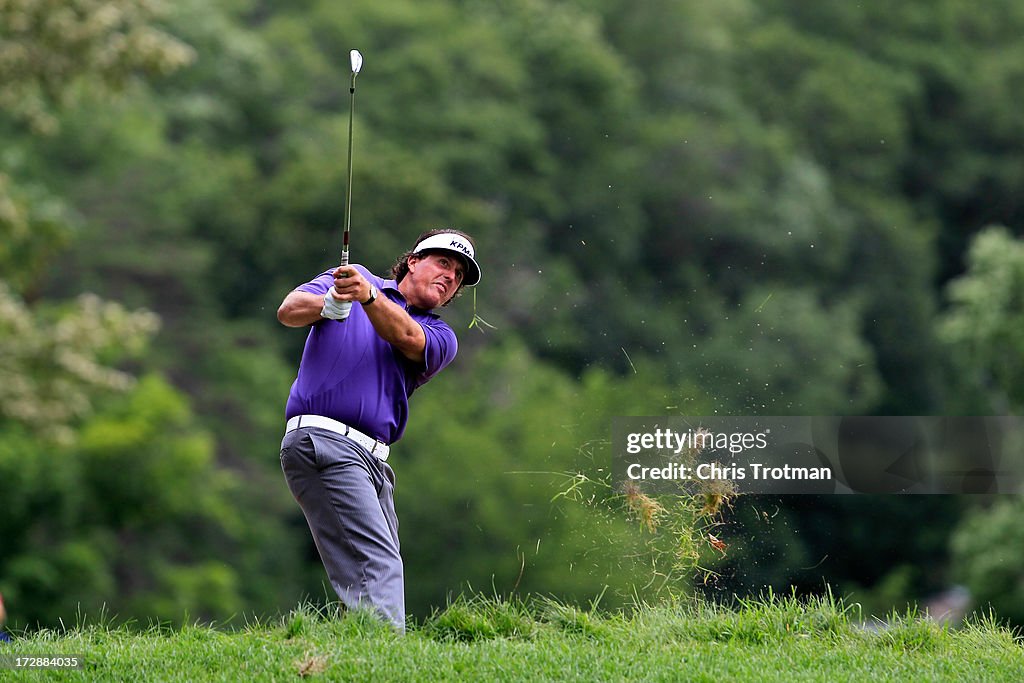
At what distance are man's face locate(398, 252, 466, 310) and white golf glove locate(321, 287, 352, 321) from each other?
49 cm

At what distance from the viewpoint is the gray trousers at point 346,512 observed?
6.19 metres

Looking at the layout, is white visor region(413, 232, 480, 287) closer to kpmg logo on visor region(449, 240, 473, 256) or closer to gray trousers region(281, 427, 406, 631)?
kpmg logo on visor region(449, 240, 473, 256)

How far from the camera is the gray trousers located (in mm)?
6188

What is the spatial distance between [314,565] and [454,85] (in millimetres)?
15315

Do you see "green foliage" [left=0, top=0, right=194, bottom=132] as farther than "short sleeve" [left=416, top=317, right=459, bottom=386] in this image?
Yes

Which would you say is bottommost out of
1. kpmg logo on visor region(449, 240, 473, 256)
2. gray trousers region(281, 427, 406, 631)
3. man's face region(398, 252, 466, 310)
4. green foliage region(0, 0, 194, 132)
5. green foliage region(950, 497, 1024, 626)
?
green foliage region(950, 497, 1024, 626)

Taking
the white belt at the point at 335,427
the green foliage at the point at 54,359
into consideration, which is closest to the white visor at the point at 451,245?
the white belt at the point at 335,427

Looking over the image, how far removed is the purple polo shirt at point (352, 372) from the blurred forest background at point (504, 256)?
949 cm

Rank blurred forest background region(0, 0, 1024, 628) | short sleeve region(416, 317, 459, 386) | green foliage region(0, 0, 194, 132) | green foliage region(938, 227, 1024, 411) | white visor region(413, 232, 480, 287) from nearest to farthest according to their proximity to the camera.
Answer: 1. short sleeve region(416, 317, 459, 386)
2. white visor region(413, 232, 480, 287)
3. green foliage region(0, 0, 194, 132)
4. green foliage region(938, 227, 1024, 411)
5. blurred forest background region(0, 0, 1024, 628)

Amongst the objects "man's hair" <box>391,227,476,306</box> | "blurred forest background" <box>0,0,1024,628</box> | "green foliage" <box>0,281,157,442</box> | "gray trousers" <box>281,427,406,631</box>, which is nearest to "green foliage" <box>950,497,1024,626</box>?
"blurred forest background" <box>0,0,1024,628</box>

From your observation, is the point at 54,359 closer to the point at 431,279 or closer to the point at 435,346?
the point at 431,279

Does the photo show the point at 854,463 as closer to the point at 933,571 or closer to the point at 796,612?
the point at 796,612

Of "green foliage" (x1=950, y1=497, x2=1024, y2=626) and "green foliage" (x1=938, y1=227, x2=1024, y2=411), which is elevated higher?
"green foliage" (x1=938, y1=227, x2=1024, y2=411)

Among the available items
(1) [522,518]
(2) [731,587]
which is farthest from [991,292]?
(2) [731,587]
